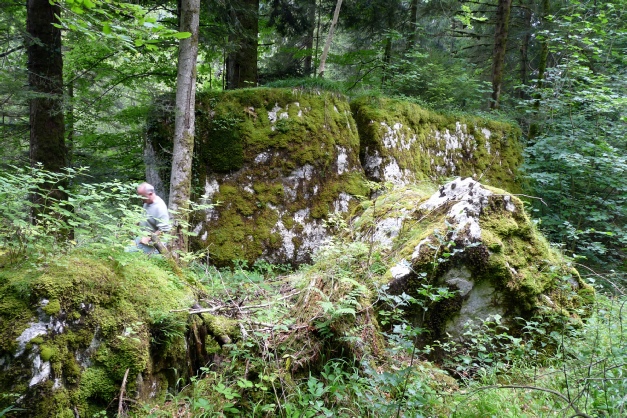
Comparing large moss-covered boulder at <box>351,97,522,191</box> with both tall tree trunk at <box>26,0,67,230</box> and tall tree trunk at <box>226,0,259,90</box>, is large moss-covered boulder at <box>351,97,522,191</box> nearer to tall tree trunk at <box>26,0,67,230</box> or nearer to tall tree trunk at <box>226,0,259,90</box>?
tall tree trunk at <box>226,0,259,90</box>

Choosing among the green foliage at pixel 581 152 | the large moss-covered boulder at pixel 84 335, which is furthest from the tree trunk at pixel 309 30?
the large moss-covered boulder at pixel 84 335

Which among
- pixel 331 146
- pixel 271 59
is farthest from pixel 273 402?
pixel 271 59

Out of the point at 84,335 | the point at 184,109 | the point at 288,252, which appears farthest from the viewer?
the point at 288,252

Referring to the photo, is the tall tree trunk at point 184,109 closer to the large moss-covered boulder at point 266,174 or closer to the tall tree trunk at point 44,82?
the large moss-covered boulder at point 266,174

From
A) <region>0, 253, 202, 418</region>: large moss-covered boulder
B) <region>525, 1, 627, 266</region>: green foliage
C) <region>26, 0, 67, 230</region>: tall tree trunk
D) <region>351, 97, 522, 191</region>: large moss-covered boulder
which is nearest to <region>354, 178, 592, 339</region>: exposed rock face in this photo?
<region>0, 253, 202, 418</region>: large moss-covered boulder

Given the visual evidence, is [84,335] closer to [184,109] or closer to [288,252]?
[184,109]

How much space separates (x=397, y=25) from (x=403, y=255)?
446 inches

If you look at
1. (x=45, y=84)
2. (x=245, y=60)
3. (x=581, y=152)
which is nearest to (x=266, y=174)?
(x=245, y=60)

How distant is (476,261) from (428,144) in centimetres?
567

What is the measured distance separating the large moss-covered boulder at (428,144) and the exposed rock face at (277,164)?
4 cm

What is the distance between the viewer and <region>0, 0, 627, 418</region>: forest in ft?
7.61

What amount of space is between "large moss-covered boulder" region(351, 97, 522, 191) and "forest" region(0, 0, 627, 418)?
0.05 m

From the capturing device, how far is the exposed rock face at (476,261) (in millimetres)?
3824

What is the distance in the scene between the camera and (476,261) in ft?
12.9
